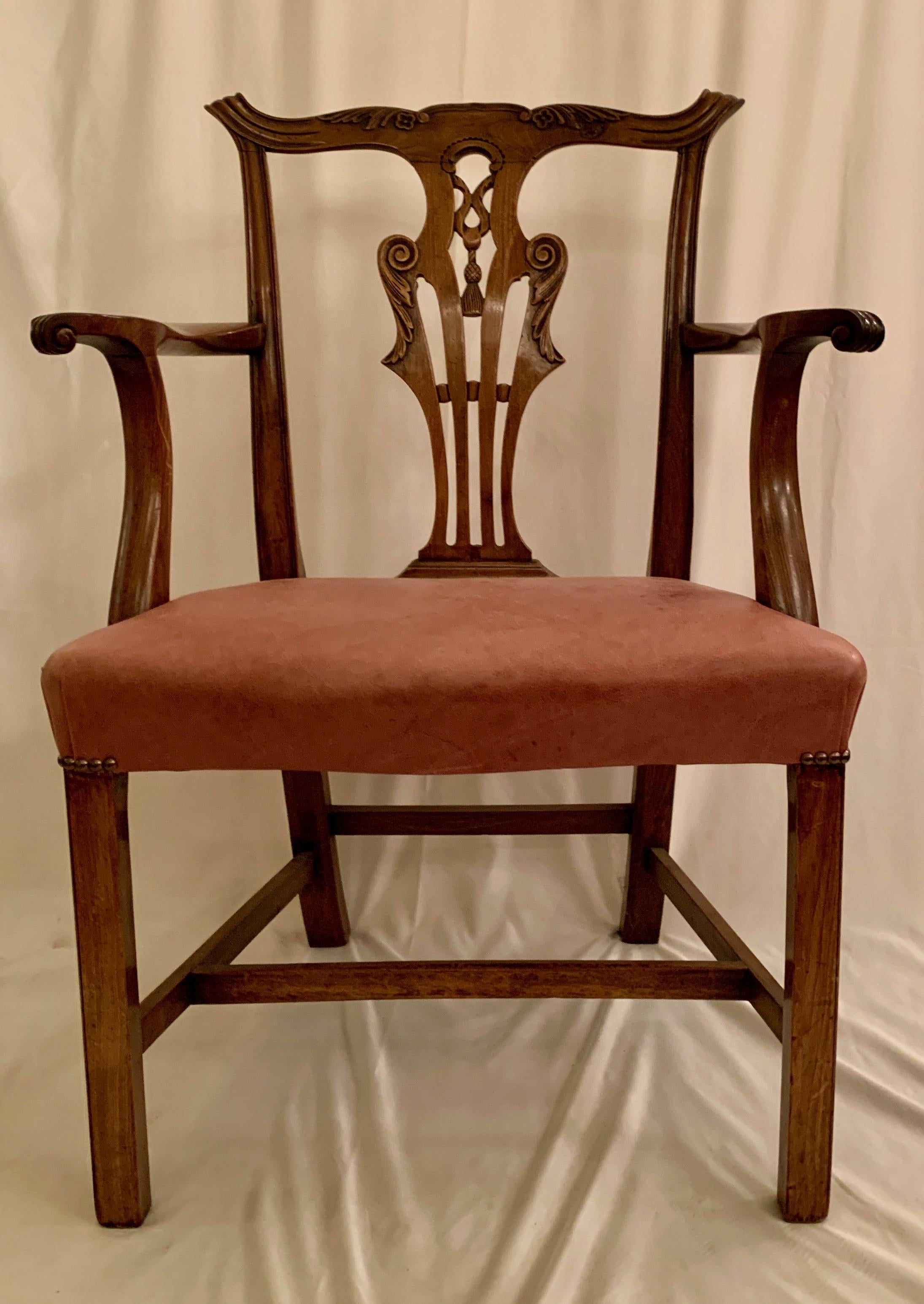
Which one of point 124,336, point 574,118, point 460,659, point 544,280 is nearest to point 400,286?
point 544,280

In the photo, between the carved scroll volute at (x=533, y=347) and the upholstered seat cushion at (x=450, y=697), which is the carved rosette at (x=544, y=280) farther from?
the upholstered seat cushion at (x=450, y=697)

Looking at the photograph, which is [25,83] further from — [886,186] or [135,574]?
[886,186]

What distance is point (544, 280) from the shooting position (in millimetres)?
1262

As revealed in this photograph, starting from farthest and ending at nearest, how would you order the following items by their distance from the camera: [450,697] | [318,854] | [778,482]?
1. [318,854]
2. [778,482]
3. [450,697]

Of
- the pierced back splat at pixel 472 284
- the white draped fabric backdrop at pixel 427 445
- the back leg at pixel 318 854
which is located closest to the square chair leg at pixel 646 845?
the white draped fabric backdrop at pixel 427 445

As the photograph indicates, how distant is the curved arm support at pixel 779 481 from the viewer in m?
0.93

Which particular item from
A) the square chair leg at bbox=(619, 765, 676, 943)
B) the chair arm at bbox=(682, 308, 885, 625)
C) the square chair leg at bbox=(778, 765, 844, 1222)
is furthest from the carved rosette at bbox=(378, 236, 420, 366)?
the square chair leg at bbox=(778, 765, 844, 1222)

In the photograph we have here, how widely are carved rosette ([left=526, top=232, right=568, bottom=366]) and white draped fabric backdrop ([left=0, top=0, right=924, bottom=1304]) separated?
0.91 feet

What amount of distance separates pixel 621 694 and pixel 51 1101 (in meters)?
0.78

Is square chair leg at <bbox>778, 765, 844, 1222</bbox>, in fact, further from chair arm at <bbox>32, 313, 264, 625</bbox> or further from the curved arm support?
chair arm at <bbox>32, 313, 264, 625</bbox>

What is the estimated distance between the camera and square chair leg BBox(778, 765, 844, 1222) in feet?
2.86

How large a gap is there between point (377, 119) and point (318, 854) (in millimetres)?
888

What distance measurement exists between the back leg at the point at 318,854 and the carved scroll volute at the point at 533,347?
39 cm

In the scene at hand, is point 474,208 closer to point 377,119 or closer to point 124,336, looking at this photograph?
point 377,119
